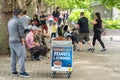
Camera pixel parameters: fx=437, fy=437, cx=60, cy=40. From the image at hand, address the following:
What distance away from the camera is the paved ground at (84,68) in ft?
41.5

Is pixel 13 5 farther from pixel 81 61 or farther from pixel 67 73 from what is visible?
pixel 67 73

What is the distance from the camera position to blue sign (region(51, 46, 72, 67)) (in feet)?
40.5

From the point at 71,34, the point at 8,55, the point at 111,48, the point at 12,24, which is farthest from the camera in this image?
the point at 111,48

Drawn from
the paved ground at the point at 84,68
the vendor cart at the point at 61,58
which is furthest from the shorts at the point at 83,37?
the vendor cart at the point at 61,58

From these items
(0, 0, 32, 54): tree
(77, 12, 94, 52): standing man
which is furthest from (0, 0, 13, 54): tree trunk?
(77, 12, 94, 52): standing man

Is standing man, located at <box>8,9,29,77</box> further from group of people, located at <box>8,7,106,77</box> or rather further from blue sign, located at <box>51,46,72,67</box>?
blue sign, located at <box>51,46,72,67</box>

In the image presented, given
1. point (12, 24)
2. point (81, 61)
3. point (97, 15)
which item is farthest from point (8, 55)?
point (12, 24)

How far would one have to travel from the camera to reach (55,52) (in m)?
12.4

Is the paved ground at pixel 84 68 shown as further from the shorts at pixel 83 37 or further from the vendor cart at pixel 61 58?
the shorts at pixel 83 37

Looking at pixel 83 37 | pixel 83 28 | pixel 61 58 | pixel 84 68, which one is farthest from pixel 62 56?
pixel 83 37

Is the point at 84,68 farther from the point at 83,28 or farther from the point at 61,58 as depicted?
the point at 83,28

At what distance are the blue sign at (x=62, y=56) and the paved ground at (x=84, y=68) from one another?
410 millimetres

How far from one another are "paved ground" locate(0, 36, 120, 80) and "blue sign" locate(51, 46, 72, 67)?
16.1 inches

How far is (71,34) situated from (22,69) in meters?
8.41
